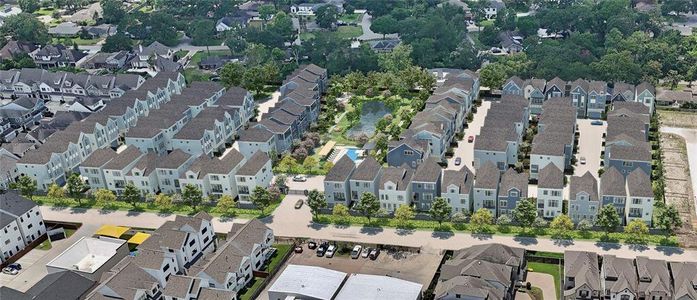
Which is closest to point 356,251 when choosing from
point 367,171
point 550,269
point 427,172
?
point 367,171

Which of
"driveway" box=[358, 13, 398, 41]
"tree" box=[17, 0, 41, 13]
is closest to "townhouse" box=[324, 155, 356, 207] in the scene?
"driveway" box=[358, 13, 398, 41]

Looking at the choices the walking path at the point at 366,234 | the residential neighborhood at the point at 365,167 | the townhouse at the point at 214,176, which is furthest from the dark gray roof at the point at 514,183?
the townhouse at the point at 214,176

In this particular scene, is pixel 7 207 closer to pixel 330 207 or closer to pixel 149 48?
pixel 330 207

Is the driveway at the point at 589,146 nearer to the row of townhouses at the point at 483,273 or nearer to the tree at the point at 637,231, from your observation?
the tree at the point at 637,231

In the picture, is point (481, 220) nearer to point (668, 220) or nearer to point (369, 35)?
point (668, 220)

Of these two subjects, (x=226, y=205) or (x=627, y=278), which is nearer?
(x=627, y=278)
